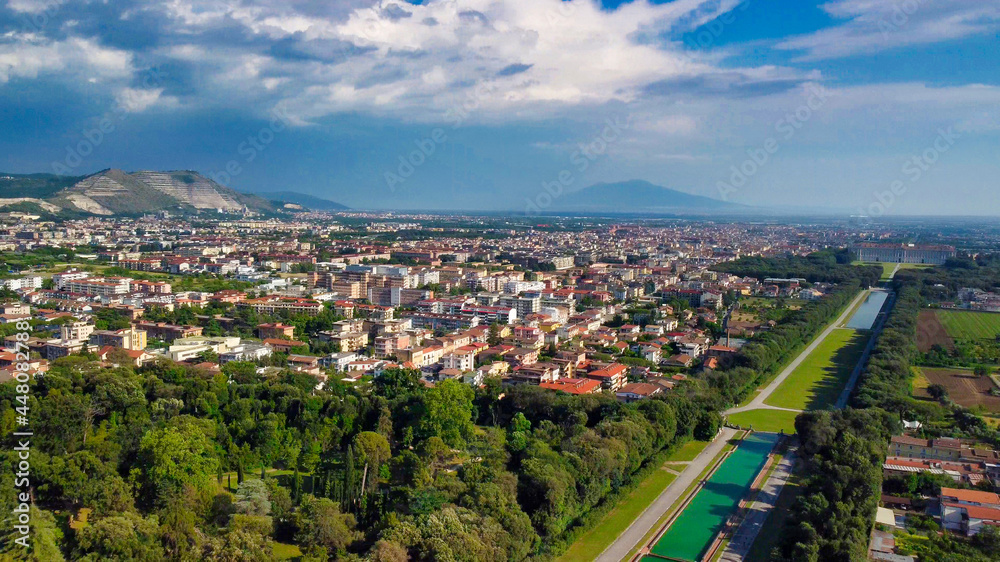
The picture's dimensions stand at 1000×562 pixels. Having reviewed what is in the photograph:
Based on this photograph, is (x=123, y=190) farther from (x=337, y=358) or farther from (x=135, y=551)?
(x=135, y=551)

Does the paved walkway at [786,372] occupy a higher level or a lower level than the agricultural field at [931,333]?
lower

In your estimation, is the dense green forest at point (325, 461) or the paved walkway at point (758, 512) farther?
the paved walkway at point (758, 512)

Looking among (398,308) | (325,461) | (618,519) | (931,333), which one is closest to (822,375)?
(931,333)

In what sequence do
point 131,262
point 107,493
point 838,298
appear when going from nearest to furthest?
1. point 107,493
2. point 838,298
3. point 131,262

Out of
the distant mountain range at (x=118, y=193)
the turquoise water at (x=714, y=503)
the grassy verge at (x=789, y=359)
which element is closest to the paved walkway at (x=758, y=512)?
the turquoise water at (x=714, y=503)

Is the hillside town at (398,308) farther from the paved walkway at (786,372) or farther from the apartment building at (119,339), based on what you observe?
the paved walkway at (786,372)

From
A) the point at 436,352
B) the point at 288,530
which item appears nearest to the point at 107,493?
the point at 288,530
